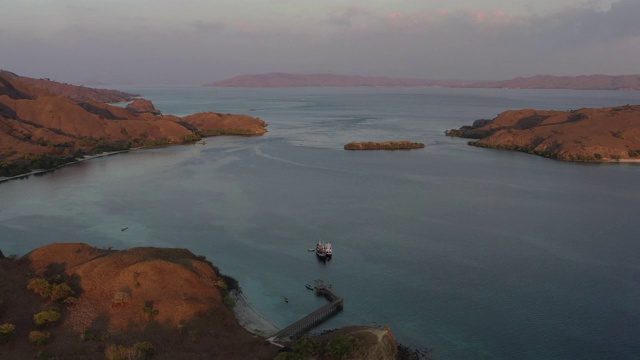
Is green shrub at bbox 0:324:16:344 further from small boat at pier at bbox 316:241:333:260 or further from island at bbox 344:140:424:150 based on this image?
island at bbox 344:140:424:150

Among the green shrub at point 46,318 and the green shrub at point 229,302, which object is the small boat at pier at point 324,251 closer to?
the green shrub at point 229,302

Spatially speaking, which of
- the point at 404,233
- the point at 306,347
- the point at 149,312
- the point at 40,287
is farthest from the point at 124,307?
the point at 404,233

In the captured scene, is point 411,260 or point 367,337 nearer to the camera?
point 367,337

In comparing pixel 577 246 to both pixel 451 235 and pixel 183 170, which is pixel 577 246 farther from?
pixel 183 170

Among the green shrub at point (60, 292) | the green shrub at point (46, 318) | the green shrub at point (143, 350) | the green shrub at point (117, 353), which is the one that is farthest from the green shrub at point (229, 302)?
the green shrub at point (46, 318)

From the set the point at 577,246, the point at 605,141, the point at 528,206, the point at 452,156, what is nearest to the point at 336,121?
the point at 452,156

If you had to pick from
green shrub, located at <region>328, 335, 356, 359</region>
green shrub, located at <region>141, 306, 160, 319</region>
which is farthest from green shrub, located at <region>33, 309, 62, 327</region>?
green shrub, located at <region>328, 335, 356, 359</region>
